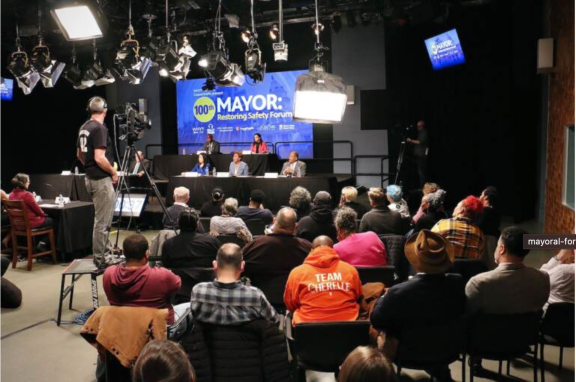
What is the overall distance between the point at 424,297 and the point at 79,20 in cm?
387

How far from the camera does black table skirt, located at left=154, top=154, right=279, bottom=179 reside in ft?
34.1

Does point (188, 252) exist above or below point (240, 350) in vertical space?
above

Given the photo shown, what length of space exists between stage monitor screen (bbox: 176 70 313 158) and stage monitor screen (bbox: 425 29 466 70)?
333cm

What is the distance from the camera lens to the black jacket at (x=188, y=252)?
11.9 ft

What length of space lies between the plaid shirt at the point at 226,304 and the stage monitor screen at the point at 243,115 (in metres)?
9.66

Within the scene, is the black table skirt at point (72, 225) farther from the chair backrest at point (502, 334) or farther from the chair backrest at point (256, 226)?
the chair backrest at point (502, 334)

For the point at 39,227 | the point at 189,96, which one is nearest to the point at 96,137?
the point at 39,227

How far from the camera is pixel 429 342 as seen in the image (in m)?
Answer: 2.45

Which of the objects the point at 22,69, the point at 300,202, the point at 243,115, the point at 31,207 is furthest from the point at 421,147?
the point at 22,69

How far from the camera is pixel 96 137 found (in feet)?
14.0

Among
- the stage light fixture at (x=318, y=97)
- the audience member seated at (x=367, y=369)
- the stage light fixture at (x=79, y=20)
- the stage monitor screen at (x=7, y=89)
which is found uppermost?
the stage monitor screen at (x=7, y=89)

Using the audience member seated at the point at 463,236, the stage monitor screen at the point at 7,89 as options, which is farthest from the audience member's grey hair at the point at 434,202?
the stage monitor screen at the point at 7,89

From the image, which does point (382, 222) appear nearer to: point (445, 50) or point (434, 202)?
point (434, 202)

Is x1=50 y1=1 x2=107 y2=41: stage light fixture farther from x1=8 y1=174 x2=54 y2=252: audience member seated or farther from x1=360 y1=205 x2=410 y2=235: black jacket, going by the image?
x1=360 y1=205 x2=410 y2=235: black jacket
